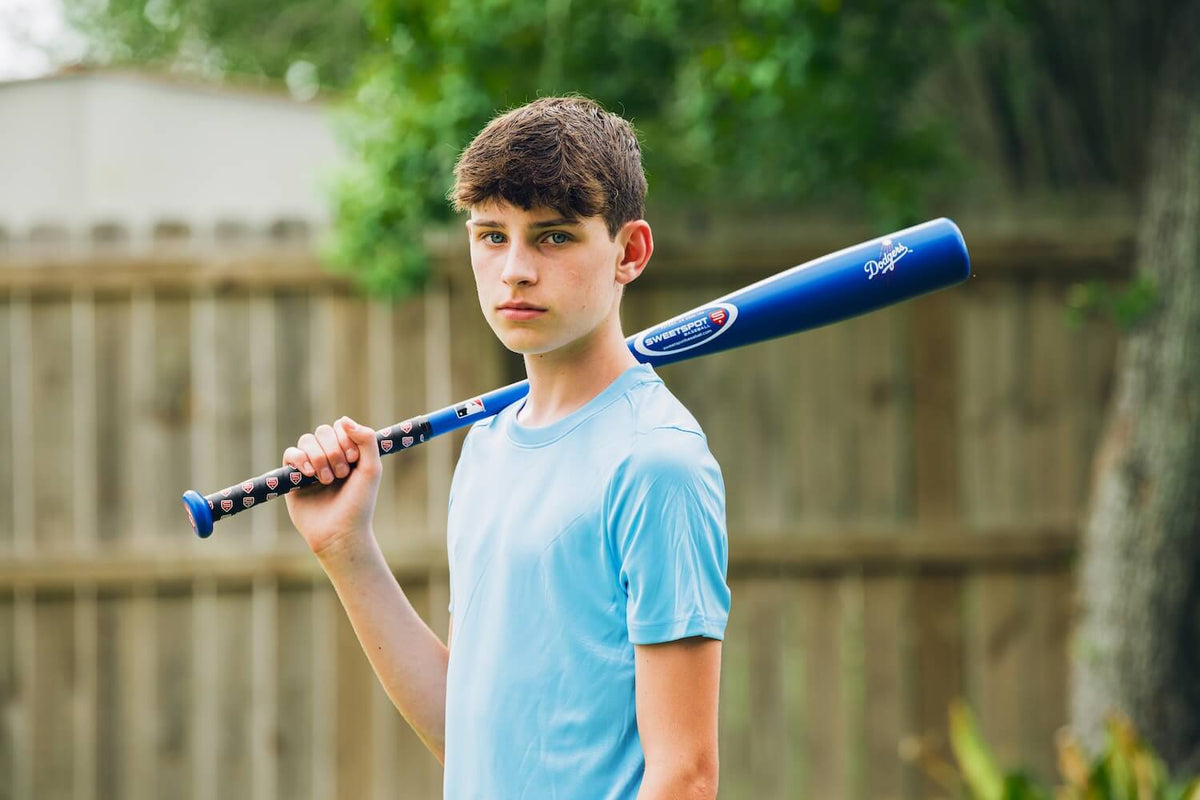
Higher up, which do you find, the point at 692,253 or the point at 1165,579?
the point at 692,253

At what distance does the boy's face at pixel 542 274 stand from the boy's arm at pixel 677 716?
0.39 meters

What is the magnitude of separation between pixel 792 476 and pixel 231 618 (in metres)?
2.08

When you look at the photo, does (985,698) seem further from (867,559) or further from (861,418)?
(861,418)

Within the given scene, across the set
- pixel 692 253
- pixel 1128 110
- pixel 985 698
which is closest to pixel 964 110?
pixel 1128 110

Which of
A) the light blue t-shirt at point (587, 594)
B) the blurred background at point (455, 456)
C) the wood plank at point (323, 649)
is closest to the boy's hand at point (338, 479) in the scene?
the light blue t-shirt at point (587, 594)

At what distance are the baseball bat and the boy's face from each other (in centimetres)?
29

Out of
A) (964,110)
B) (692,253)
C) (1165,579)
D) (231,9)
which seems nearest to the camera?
(1165,579)

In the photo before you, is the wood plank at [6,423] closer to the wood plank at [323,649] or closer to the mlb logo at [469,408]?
the wood plank at [323,649]

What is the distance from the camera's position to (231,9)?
9352 mm

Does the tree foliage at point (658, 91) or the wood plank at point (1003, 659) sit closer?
the tree foliage at point (658, 91)

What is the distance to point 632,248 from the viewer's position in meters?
1.67

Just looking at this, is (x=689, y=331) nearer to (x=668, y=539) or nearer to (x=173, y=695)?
(x=668, y=539)

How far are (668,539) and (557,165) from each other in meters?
0.45

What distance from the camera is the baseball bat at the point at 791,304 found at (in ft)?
6.15
